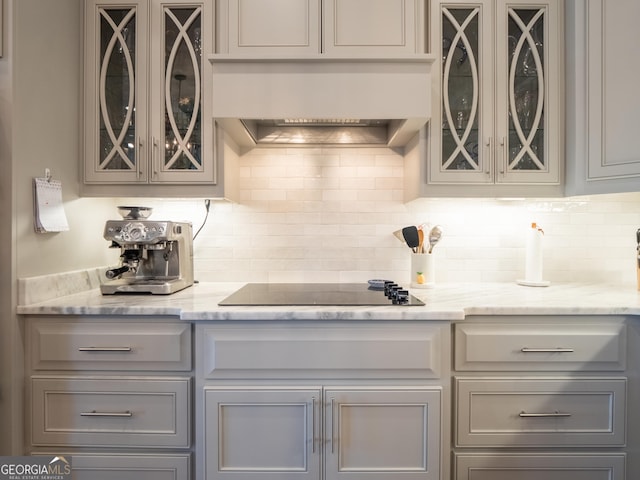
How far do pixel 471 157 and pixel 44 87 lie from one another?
5.72 feet

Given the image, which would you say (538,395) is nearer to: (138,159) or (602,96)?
(602,96)

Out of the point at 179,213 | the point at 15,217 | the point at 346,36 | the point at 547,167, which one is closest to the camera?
the point at 15,217

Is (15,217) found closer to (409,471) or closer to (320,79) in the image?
(320,79)

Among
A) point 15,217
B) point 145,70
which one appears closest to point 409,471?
point 15,217

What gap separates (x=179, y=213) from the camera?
1943mm

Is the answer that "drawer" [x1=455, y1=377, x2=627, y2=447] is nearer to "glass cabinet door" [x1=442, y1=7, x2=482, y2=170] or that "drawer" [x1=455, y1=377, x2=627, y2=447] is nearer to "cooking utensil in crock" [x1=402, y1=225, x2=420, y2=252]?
"cooking utensil in crock" [x1=402, y1=225, x2=420, y2=252]

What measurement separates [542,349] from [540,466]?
1.41 feet

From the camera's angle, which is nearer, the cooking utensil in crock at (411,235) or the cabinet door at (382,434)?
the cabinet door at (382,434)

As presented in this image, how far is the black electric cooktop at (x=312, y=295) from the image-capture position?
136 cm

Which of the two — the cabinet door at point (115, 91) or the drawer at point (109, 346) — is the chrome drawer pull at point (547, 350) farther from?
the cabinet door at point (115, 91)

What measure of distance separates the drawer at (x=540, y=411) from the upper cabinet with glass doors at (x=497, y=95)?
80cm

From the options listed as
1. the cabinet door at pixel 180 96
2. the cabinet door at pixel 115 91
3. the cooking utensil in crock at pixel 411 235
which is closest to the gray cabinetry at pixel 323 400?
the cooking utensil in crock at pixel 411 235

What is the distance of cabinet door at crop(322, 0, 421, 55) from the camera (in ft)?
4.97

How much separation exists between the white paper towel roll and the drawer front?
824 millimetres
